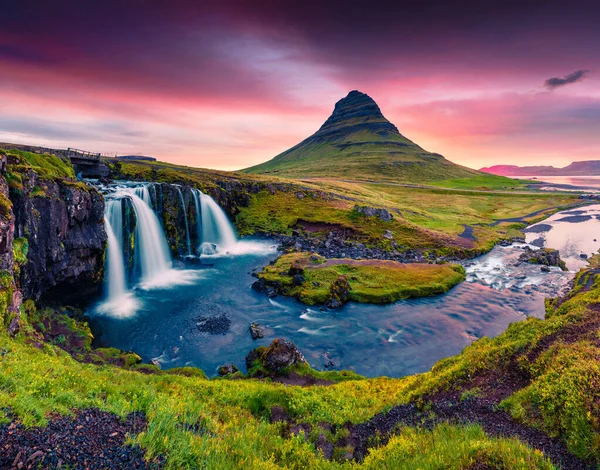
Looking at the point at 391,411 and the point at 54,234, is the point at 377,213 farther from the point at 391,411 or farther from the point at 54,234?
the point at 391,411

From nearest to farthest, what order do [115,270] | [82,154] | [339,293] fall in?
[339,293]
[115,270]
[82,154]

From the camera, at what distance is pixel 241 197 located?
9081 cm

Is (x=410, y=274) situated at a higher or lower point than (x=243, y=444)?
lower

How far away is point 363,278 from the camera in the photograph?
143 feet

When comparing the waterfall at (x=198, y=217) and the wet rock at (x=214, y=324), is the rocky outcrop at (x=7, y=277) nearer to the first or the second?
the wet rock at (x=214, y=324)

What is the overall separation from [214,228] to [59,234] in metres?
38.9

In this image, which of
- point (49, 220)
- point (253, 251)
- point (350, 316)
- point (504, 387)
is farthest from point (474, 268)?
point (49, 220)

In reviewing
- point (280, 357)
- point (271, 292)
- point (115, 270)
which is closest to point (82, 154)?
point (115, 270)

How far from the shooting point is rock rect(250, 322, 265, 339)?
30.4 metres

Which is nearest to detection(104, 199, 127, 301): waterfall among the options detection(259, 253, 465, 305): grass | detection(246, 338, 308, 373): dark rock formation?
detection(259, 253, 465, 305): grass

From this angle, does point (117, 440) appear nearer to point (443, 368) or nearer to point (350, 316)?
point (443, 368)

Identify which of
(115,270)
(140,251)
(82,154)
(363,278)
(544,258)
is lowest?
(363,278)

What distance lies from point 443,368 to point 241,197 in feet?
264

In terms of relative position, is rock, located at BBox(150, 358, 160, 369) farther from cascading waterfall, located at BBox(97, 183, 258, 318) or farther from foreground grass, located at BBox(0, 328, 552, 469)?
cascading waterfall, located at BBox(97, 183, 258, 318)
